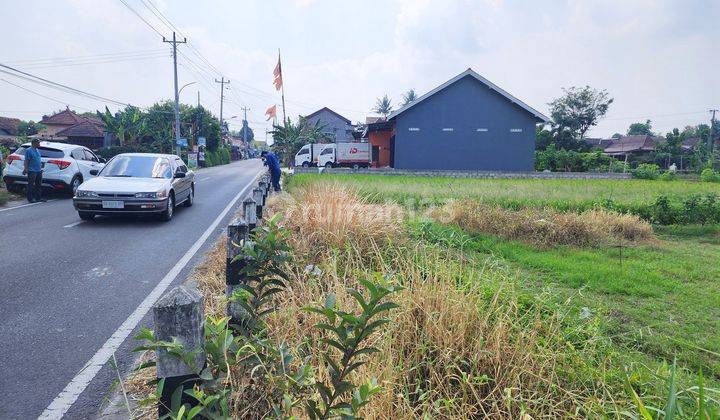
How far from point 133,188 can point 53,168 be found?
256 inches

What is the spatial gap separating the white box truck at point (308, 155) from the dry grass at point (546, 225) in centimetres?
2939

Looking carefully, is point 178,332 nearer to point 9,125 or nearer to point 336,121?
point 336,121

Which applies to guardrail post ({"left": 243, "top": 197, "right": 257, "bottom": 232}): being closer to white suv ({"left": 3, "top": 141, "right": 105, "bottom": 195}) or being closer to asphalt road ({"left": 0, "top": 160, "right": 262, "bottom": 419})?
asphalt road ({"left": 0, "top": 160, "right": 262, "bottom": 419})

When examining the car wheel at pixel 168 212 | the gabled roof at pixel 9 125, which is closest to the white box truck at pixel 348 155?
the car wheel at pixel 168 212

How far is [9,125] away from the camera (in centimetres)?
5812

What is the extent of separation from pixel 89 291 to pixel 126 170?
6074 millimetres

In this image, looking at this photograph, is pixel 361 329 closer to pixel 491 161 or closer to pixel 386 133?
pixel 491 161

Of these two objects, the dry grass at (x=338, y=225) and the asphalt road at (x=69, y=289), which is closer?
the asphalt road at (x=69, y=289)

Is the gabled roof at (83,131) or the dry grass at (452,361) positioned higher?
the gabled roof at (83,131)

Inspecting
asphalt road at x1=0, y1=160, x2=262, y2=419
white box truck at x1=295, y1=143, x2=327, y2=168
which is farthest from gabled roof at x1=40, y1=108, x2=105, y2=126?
asphalt road at x1=0, y1=160, x2=262, y2=419

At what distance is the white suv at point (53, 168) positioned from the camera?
1317cm

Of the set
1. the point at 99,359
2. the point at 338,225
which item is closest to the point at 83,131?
the point at 338,225

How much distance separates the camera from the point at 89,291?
5.06 metres

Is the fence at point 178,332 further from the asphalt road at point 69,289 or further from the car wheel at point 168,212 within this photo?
the car wheel at point 168,212
